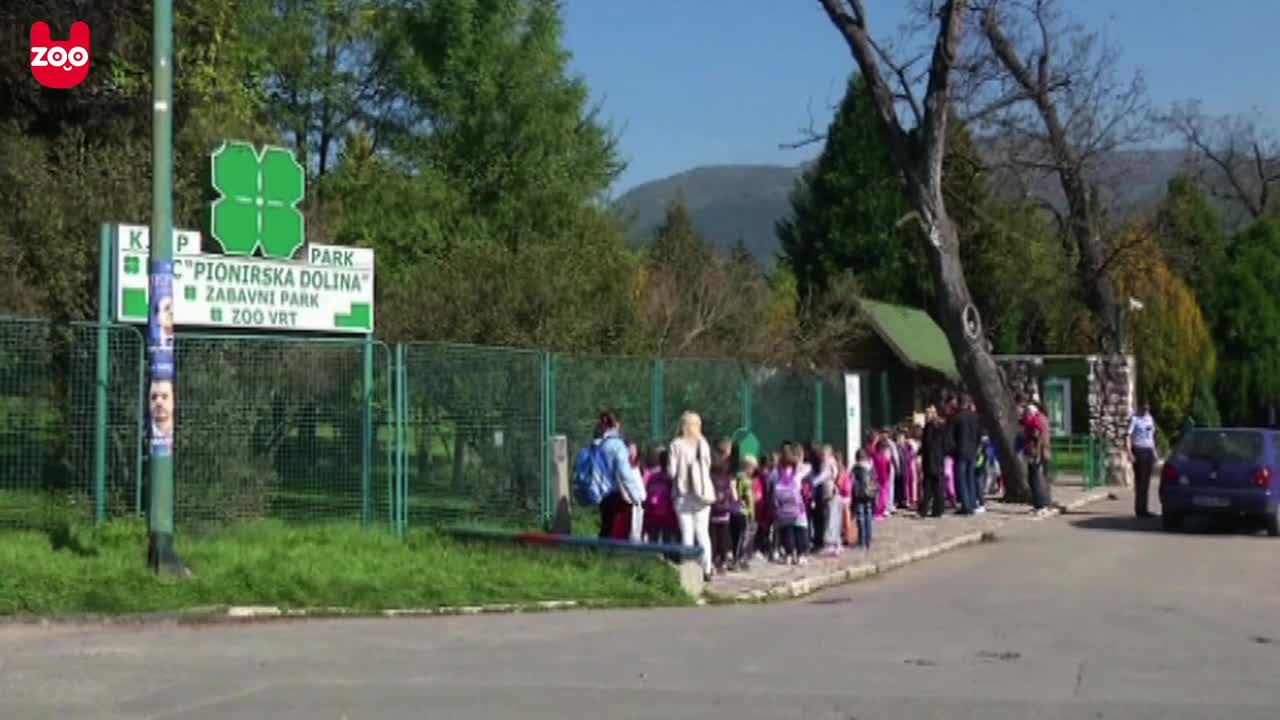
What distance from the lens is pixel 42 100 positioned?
21234 mm

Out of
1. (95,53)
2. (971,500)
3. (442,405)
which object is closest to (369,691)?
(442,405)

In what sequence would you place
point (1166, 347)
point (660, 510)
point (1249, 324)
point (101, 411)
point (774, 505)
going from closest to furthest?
point (101, 411) → point (660, 510) → point (774, 505) → point (1166, 347) → point (1249, 324)

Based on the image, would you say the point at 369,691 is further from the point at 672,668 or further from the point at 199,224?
the point at 199,224

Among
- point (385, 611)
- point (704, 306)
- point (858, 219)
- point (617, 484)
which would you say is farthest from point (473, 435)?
point (858, 219)

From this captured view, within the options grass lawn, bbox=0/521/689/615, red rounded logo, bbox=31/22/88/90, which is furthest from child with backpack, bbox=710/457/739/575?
red rounded logo, bbox=31/22/88/90

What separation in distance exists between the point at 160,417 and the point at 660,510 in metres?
5.46

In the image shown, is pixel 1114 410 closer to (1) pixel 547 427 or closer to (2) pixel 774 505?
(2) pixel 774 505

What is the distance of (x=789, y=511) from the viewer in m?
18.0

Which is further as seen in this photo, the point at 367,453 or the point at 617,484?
the point at 367,453

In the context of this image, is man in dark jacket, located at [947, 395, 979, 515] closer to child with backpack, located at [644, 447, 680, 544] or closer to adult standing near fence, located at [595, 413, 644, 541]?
child with backpack, located at [644, 447, 680, 544]

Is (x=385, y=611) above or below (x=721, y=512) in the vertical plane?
below

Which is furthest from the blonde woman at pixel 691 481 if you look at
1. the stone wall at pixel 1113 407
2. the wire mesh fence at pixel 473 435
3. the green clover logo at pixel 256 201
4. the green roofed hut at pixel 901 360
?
the stone wall at pixel 1113 407

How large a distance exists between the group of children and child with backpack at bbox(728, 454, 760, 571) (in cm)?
1

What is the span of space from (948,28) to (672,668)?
64.4 feet
